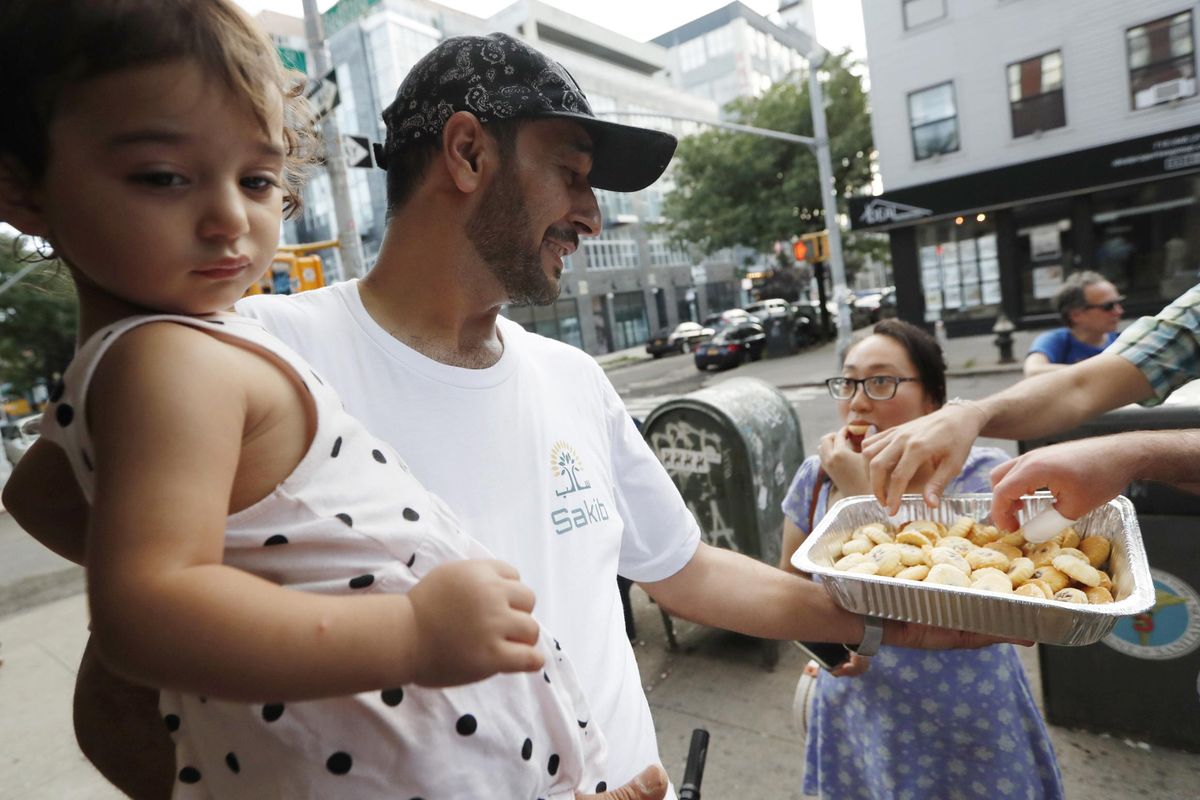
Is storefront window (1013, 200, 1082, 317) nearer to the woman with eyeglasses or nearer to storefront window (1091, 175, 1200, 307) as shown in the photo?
storefront window (1091, 175, 1200, 307)

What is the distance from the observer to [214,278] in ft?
2.73

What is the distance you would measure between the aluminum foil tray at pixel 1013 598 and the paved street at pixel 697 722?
1.87 m

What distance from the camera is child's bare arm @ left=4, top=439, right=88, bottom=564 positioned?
0.97 m

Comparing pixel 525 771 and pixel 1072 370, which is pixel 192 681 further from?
pixel 1072 370

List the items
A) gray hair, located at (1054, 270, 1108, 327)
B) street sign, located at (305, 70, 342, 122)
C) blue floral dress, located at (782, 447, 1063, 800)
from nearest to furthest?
blue floral dress, located at (782, 447, 1063, 800) < gray hair, located at (1054, 270, 1108, 327) < street sign, located at (305, 70, 342, 122)

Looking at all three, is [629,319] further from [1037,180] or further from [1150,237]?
[1150,237]

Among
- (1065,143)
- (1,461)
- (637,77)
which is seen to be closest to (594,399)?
(1065,143)

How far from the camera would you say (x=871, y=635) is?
1.60 m

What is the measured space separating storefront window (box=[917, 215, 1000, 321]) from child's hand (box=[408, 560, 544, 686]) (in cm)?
2188

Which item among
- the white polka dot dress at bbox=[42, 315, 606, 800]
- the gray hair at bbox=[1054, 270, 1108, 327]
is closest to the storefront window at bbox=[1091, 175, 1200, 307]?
the gray hair at bbox=[1054, 270, 1108, 327]

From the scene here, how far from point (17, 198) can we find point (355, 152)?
26.7 feet

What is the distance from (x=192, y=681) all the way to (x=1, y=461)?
22.3 meters

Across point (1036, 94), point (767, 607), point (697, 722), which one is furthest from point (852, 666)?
point (1036, 94)

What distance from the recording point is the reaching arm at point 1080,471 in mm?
1580
